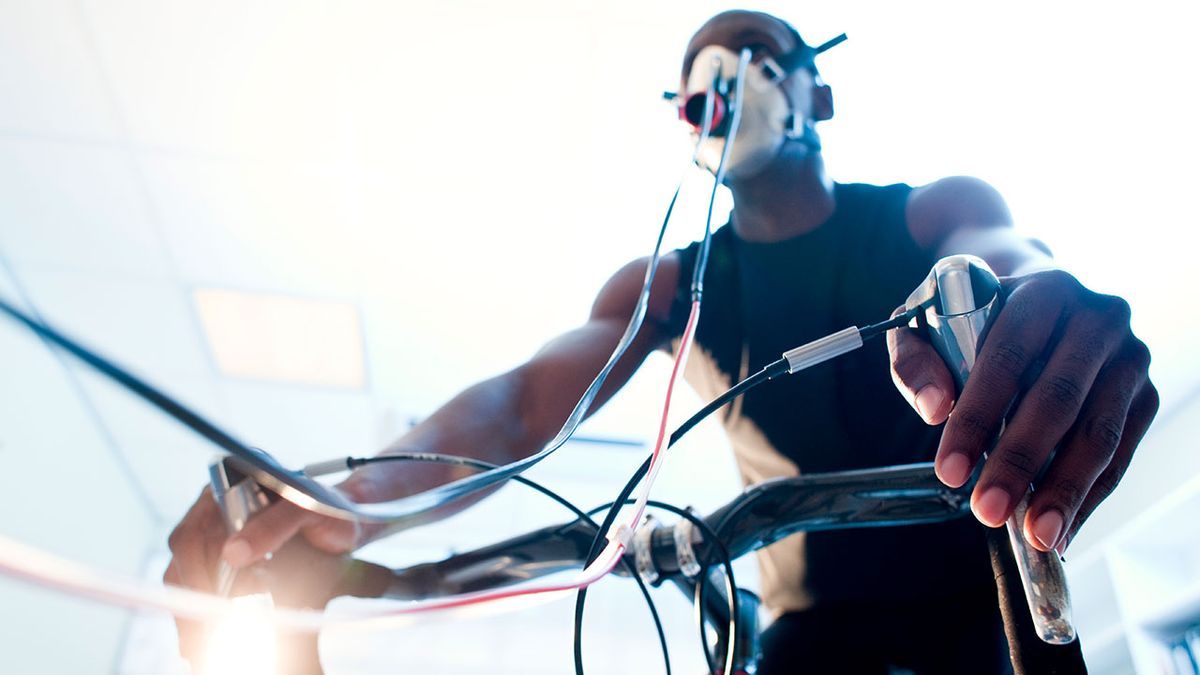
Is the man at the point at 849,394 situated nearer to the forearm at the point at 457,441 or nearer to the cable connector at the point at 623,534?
the forearm at the point at 457,441

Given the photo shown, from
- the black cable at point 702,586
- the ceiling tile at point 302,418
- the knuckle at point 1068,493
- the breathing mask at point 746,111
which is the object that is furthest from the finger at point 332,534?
the ceiling tile at point 302,418

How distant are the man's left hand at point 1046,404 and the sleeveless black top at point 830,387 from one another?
36 cm

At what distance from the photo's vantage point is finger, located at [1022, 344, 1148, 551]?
377mm

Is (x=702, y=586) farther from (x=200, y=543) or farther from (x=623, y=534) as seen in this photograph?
(x=200, y=543)

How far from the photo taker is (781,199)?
3.69 ft

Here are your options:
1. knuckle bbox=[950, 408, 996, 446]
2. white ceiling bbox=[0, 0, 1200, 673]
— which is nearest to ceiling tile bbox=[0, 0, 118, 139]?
white ceiling bbox=[0, 0, 1200, 673]

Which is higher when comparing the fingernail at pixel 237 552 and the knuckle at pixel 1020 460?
the fingernail at pixel 237 552

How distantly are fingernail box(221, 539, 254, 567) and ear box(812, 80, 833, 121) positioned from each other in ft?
3.61

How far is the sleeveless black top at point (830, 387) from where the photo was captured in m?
0.76

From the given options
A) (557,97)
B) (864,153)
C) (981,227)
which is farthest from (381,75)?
(981,227)

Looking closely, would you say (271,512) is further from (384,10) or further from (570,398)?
(384,10)

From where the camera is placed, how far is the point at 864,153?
2.23m

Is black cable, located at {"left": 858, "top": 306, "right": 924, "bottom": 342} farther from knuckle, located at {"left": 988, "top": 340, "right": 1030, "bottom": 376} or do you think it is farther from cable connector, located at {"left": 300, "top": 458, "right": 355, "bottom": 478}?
cable connector, located at {"left": 300, "top": 458, "right": 355, "bottom": 478}

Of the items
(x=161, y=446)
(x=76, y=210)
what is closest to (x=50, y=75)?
(x=76, y=210)
